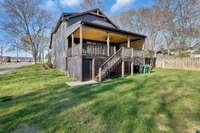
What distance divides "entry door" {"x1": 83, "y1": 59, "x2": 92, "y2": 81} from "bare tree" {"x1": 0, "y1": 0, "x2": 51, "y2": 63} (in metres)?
26.6

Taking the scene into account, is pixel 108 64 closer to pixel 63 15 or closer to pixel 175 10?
pixel 63 15

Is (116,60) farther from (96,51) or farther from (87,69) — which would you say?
(87,69)

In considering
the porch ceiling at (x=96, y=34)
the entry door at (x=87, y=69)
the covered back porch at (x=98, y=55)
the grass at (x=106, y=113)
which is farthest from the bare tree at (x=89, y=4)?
the grass at (x=106, y=113)

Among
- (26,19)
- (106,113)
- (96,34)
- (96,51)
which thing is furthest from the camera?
(26,19)

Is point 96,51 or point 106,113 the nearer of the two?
point 106,113

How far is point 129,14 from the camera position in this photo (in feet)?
101

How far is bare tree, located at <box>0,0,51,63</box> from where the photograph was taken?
93.5 feet

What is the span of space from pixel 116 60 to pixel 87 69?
227 cm

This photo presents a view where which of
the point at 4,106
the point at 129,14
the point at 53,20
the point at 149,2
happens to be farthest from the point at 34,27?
the point at 4,106

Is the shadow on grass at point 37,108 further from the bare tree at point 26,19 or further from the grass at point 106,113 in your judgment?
the bare tree at point 26,19

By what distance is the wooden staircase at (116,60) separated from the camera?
378 inches

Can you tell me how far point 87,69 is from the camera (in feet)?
31.9

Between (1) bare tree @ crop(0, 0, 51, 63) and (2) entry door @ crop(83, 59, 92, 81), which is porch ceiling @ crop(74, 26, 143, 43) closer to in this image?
(2) entry door @ crop(83, 59, 92, 81)

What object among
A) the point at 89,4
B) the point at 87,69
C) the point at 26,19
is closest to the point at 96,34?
the point at 87,69
